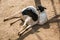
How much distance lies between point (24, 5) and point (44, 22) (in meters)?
0.56

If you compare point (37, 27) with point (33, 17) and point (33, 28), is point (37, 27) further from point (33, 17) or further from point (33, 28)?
point (33, 17)

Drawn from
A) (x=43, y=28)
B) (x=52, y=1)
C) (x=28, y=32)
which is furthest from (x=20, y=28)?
(x=52, y=1)

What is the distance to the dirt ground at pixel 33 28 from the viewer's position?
8.92 ft

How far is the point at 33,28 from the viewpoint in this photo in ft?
9.41

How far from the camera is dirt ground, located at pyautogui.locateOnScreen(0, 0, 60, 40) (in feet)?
8.92

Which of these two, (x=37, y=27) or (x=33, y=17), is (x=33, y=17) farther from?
(x=37, y=27)

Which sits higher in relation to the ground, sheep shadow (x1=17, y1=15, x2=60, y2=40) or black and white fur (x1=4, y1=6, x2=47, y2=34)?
black and white fur (x1=4, y1=6, x2=47, y2=34)

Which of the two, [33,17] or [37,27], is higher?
[33,17]

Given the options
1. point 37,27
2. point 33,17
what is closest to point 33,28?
point 37,27

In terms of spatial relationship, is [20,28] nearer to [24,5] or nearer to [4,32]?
[4,32]

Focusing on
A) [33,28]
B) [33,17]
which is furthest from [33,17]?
[33,28]

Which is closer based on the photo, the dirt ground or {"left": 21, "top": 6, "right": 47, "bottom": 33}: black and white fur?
the dirt ground

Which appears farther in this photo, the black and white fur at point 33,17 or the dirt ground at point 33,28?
the black and white fur at point 33,17

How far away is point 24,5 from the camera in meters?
3.29
